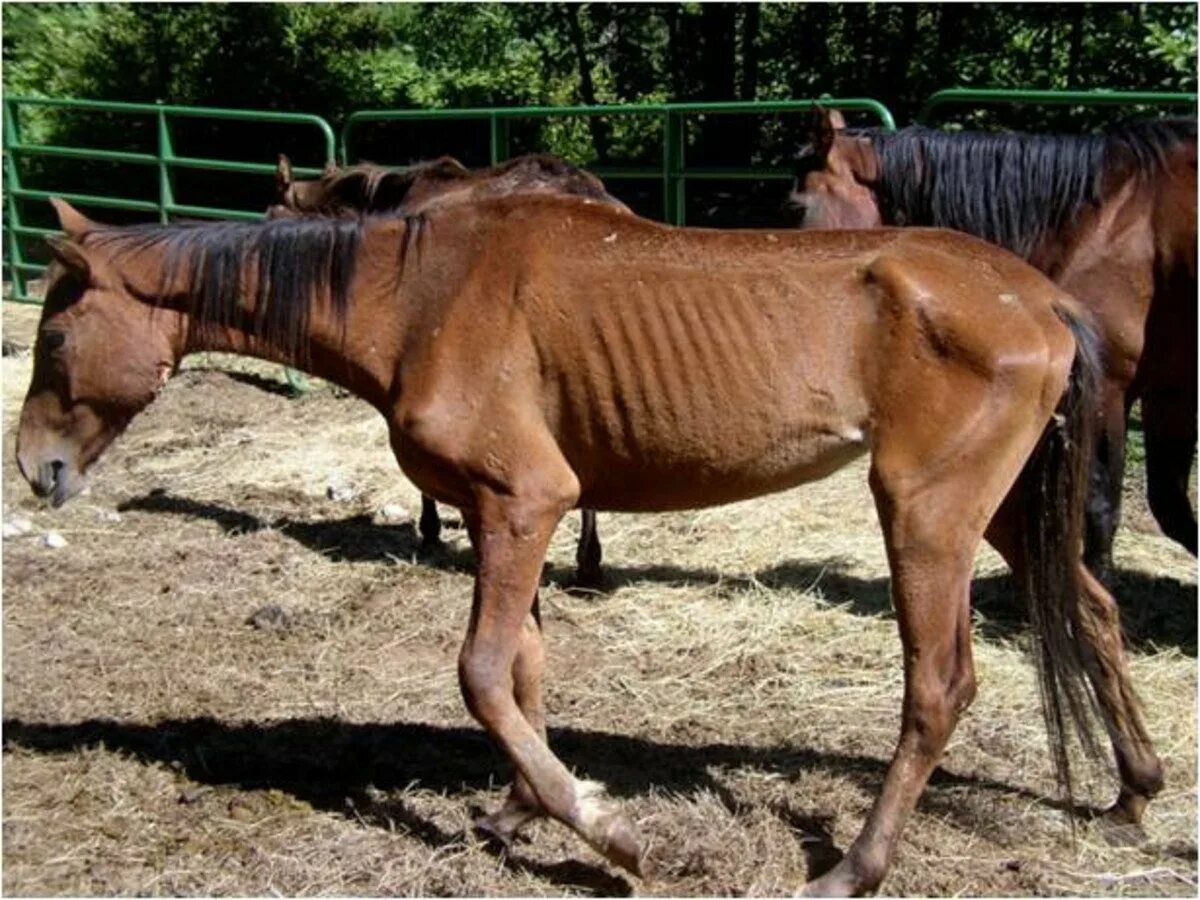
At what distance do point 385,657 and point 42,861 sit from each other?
1.58 m

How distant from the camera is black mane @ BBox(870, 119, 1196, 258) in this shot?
4.48 metres

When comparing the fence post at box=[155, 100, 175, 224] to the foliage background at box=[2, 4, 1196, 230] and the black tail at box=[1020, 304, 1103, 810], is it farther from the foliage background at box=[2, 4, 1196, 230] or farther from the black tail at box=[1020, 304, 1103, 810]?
the black tail at box=[1020, 304, 1103, 810]

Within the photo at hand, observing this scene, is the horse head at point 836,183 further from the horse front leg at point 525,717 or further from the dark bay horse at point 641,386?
the horse front leg at point 525,717

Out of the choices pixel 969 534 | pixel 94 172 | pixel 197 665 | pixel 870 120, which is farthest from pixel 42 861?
pixel 94 172

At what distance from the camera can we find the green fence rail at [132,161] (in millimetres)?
8922

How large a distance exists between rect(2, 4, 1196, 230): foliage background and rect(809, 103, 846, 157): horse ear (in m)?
7.37

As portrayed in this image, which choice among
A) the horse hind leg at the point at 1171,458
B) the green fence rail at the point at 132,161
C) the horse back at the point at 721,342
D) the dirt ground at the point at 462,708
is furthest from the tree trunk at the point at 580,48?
the horse back at the point at 721,342

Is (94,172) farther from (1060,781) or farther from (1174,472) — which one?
(1060,781)

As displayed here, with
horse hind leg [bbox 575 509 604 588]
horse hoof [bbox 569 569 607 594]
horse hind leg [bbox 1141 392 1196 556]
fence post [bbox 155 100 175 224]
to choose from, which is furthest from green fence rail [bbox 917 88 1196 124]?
fence post [bbox 155 100 175 224]

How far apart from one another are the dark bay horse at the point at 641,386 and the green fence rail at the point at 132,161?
4.93m

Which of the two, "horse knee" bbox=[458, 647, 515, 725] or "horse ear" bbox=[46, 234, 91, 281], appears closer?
"horse knee" bbox=[458, 647, 515, 725]

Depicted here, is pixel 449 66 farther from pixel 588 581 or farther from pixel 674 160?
pixel 588 581

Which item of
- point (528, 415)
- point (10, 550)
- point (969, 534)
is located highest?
point (528, 415)

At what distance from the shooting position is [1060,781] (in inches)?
130
